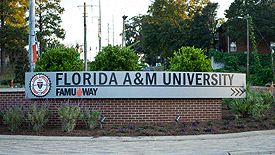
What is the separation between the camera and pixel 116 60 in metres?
12.0

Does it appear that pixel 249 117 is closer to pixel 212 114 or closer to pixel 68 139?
pixel 212 114

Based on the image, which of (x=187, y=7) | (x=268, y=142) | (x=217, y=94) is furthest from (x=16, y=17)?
(x=268, y=142)

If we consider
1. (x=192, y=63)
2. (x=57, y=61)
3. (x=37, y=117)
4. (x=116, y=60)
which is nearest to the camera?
(x=37, y=117)

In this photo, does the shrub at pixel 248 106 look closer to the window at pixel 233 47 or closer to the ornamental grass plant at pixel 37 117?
the ornamental grass plant at pixel 37 117

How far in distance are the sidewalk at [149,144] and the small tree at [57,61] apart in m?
3.80

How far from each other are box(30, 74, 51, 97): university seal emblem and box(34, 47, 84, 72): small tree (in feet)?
4.36

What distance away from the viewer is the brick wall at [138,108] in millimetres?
10508

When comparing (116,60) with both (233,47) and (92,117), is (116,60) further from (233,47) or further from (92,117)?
(233,47)

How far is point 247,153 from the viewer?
703 cm

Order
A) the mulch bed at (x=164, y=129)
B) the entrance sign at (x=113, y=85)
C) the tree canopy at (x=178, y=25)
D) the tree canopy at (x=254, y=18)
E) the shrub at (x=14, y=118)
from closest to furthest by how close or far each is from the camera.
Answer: the mulch bed at (x=164, y=129), the shrub at (x=14, y=118), the entrance sign at (x=113, y=85), the tree canopy at (x=254, y=18), the tree canopy at (x=178, y=25)

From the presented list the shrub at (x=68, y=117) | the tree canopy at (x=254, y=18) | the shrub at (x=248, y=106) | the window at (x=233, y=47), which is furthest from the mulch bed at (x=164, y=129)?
the window at (x=233, y=47)

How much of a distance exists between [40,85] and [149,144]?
4.79 meters

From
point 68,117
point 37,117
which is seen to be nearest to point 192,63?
point 68,117

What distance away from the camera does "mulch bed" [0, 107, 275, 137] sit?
9.22 m
